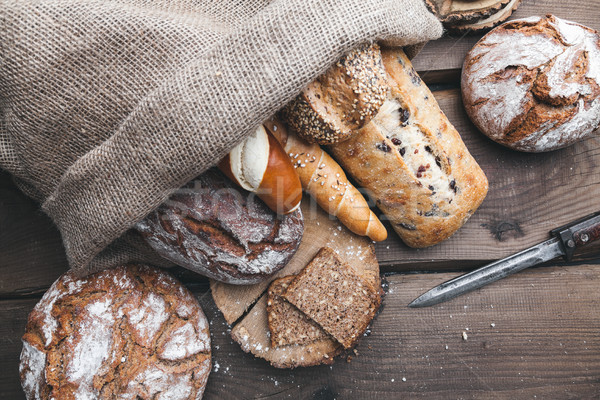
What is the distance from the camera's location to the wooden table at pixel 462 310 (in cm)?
203

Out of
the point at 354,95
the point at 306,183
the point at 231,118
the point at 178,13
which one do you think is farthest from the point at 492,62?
the point at 178,13

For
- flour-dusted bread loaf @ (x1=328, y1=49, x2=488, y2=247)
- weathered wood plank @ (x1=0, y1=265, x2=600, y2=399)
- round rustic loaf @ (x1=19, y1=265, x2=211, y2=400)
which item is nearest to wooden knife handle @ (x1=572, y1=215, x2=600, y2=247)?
weathered wood plank @ (x1=0, y1=265, x2=600, y2=399)

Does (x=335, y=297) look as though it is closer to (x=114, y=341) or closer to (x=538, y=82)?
(x=114, y=341)

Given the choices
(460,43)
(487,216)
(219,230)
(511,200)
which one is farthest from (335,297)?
(460,43)

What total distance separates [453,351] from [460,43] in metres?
1.61

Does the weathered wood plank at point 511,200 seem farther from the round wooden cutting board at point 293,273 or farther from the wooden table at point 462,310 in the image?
the round wooden cutting board at point 293,273

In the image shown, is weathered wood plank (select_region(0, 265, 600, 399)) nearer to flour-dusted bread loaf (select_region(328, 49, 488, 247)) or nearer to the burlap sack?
flour-dusted bread loaf (select_region(328, 49, 488, 247))

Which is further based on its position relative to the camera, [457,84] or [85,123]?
[457,84]

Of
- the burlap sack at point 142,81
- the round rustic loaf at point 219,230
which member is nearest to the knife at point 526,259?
the round rustic loaf at point 219,230

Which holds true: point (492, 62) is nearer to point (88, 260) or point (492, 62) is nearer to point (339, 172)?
point (339, 172)

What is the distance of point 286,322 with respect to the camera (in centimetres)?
189

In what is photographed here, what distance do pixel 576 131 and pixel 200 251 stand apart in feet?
5.93

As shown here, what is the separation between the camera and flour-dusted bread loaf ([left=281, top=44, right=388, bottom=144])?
1499mm

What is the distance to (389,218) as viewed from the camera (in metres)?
1.90
